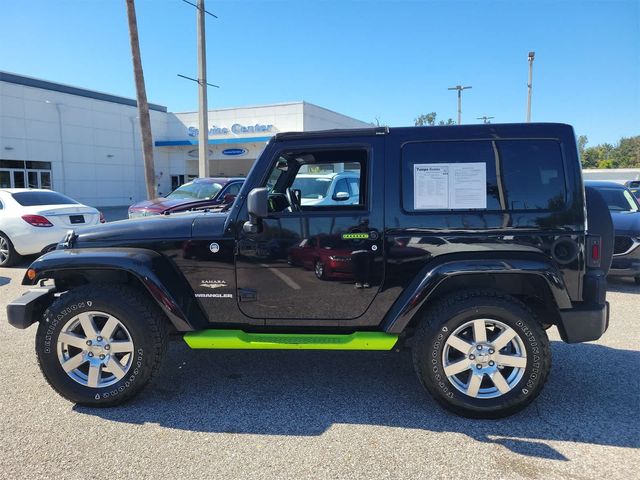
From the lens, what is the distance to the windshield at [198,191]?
1170cm

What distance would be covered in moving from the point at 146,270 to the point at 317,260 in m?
1.22

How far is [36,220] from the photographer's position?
8.66 meters

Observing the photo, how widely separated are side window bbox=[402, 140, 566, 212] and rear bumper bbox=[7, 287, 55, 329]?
2.81 m

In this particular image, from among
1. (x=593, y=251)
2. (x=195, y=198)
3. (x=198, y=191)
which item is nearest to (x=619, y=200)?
(x=593, y=251)

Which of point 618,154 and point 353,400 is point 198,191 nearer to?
point 353,400

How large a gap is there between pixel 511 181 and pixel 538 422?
1.66 meters

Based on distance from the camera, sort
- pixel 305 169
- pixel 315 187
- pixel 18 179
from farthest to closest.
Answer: pixel 18 179
pixel 315 187
pixel 305 169

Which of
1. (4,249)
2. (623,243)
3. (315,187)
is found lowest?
(4,249)

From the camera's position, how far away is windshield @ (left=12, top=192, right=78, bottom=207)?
9.06 m

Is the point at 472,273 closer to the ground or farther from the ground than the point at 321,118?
closer to the ground

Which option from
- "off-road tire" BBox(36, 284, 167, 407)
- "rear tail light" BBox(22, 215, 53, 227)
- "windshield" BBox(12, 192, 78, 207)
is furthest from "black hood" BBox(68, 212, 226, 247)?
"windshield" BBox(12, 192, 78, 207)

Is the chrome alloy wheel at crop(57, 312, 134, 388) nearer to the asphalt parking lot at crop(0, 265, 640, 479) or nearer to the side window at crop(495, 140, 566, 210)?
the asphalt parking lot at crop(0, 265, 640, 479)

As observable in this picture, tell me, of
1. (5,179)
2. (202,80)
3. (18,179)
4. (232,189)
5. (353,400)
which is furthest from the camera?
(18,179)

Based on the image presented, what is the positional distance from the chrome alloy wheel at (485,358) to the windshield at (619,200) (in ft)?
20.4
